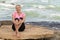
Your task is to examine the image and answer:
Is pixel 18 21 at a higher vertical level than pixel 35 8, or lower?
higher

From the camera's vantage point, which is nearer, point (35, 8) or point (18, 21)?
point (18, 21)

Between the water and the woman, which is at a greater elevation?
the woman

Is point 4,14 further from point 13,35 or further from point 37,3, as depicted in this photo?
point 13,35

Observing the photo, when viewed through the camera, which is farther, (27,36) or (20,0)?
(20,0)

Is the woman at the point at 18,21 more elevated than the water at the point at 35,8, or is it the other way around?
the woman at the point at 18,21

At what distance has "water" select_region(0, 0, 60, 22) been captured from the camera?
11.8m

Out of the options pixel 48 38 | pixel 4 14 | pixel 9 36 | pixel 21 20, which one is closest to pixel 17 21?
pixel 21 20

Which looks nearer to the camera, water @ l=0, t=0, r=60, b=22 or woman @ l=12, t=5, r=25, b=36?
woman @ l=12, t=5, r=25, b=36

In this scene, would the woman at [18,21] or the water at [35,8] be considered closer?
the woman at [18,21]

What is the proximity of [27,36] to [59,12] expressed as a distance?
738 cm

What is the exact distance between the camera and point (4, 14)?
12.0m

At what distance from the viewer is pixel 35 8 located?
42.6ft

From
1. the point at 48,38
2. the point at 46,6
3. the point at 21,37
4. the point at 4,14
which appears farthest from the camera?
the point at 46,6

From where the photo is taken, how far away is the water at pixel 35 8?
11805 mm
